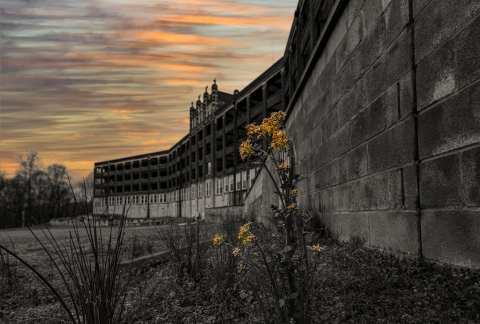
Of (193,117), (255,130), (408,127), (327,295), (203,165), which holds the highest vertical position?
(193,117)

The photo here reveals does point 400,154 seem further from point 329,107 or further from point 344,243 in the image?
point 329,107

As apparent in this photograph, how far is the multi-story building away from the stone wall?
1130 centimetres

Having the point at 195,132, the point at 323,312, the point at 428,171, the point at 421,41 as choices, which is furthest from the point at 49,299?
the point at 195,132

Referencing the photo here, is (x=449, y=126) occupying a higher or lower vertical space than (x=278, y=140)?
higher

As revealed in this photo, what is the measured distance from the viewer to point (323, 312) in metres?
3.56

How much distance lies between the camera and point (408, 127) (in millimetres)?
3936

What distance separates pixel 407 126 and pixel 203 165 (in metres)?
49.4

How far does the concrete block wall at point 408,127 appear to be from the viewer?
10.2 ft

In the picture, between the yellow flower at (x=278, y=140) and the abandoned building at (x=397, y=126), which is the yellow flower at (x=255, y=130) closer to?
the yellow flower at (x=278, y=140)

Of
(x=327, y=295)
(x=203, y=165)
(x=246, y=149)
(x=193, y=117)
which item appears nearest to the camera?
(x=246, y=149)

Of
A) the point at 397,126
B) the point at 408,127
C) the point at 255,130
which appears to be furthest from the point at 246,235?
the point at 397,126

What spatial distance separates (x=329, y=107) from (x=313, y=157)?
160 cm

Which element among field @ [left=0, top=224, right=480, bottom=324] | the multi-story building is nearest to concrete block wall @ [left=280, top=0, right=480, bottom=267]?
field @ [left=0, top=224, right=480, bottom=324]

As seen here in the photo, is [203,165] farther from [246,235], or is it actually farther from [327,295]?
[246,235]
